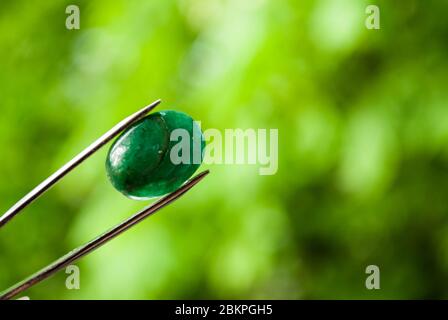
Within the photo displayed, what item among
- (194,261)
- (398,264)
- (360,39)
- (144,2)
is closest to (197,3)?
(144,2)

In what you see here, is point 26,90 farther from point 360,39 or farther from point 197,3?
point 360,39

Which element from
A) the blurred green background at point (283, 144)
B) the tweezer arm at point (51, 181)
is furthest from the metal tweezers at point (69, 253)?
the blurred green background at point (283, 144)

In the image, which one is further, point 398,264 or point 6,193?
point 6,193

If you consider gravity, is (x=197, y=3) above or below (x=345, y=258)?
above

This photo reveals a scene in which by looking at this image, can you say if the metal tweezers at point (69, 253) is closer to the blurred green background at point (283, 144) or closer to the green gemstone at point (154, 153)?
the green gemstone at point (154, 153)

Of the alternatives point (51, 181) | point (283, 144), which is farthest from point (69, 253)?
point (283, 144)
